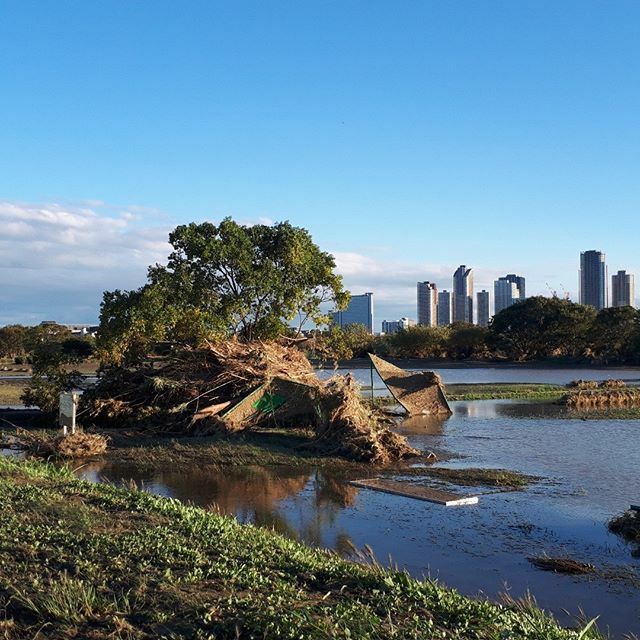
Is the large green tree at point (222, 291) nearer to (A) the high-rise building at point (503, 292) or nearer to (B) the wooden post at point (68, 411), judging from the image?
(B) the wooden post at point (68, 411)

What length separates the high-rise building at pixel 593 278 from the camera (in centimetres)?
15938

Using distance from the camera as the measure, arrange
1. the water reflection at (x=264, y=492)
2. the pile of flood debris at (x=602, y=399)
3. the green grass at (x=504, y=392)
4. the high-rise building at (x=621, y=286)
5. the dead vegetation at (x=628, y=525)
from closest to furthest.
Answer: the dead vegetation at (x=628, y=525)
the water reflection at (x=264, y=492)
the pile of flood debris at (x=602, y=399)
the green grass at (x=504, y=392)
the high-rise building at (x=621, y=286)

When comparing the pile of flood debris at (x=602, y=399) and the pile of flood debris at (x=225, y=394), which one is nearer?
the pile of flood debris at (x=225, y=394)

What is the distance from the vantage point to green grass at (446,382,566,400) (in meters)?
33.3

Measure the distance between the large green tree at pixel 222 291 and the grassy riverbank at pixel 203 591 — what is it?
13368 mm

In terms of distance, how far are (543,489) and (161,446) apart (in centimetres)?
858

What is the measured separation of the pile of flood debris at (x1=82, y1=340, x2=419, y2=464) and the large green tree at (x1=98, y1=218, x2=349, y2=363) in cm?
74

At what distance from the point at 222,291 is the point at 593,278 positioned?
152101mm

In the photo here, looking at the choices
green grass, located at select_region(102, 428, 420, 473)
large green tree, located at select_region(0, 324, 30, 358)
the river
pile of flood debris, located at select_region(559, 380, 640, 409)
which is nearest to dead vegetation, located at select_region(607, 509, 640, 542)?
the river

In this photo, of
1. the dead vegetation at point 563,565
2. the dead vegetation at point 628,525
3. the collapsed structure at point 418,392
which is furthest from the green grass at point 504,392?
the dead vegetation at point 563,565

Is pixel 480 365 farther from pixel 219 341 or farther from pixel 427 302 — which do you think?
pixel 427 302

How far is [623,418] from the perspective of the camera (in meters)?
24.7

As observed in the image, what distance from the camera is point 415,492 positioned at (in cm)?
1262

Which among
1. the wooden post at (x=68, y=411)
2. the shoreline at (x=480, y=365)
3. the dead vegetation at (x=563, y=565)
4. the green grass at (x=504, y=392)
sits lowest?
the dead vegetation at (x=563, y=565)
